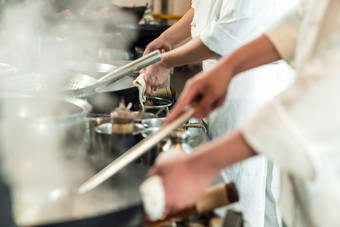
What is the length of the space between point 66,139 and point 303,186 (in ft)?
2.23

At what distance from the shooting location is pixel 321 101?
2.80 ft

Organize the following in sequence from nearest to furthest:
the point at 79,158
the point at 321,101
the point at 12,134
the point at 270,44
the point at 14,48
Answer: the point at 321,101
the point at 12,134
the point at 79,158
the point at 270,44
the point at 14,48

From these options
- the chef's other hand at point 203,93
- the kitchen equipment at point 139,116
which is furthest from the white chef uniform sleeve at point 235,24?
the chef's other hand at point 203,93

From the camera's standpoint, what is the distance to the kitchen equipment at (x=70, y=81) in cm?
175

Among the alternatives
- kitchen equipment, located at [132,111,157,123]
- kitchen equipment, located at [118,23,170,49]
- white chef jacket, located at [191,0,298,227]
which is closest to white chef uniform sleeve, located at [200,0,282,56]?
white chef jacket, located at [191,0,298,227]

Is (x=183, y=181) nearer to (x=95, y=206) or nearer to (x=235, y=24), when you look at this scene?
(x=95, y=206)

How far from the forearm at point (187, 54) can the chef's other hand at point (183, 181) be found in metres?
1.16

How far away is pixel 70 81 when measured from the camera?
194 cm

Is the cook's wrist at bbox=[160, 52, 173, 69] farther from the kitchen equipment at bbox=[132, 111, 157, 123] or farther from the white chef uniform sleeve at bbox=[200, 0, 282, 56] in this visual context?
the kitchen equipment at bbox=[132, 111, 157, 123]

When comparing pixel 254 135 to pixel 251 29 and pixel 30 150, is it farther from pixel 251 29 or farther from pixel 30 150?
pixel 251 29

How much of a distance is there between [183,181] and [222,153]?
0.35 feet

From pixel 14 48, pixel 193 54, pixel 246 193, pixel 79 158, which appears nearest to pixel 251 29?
pixel 193 54

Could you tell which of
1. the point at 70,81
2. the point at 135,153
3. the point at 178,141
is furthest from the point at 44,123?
the point at 70,81

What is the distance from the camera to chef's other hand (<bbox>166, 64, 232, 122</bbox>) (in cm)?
115
